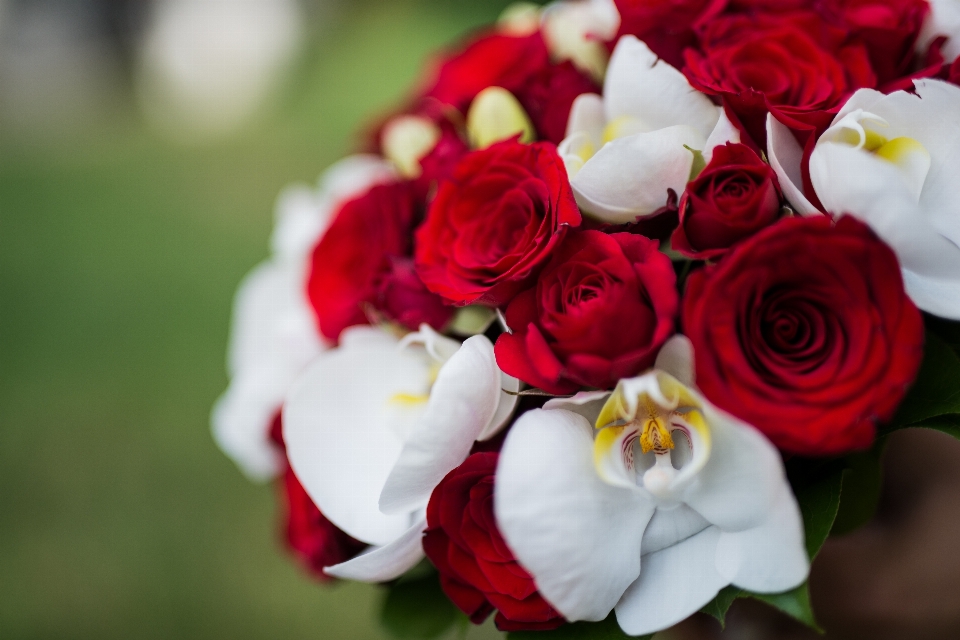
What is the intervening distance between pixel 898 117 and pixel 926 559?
30cm

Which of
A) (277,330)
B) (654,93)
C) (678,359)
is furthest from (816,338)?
(277,330)

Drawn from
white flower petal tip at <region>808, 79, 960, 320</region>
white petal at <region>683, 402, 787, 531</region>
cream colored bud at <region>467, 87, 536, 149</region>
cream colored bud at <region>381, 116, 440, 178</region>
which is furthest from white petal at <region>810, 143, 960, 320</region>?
cream colored bud at <region>381, 116, 440, 178</region>

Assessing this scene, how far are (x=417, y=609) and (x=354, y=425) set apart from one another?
136 millimetres

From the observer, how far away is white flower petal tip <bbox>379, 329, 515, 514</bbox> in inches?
13.1

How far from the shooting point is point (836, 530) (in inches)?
16.4

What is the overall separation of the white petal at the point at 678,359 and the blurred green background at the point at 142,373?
617 millimetres

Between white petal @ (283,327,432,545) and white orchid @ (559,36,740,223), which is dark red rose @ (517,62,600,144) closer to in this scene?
white orchid @ (559,36,740,223)

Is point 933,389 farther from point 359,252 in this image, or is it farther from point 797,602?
point 359,252

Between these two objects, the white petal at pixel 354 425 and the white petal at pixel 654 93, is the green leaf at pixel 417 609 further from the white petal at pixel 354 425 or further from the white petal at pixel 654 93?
the white petal at pixel 654 93

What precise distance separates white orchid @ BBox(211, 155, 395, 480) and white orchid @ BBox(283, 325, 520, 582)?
0.36 feet

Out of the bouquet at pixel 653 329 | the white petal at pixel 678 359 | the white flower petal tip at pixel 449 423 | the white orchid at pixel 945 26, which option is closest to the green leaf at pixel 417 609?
the bouquet at pixel 653 329

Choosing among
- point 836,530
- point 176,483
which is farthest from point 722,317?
point 176,483

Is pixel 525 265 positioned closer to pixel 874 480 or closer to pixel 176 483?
pixel 874 480

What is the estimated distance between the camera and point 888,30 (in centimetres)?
39
